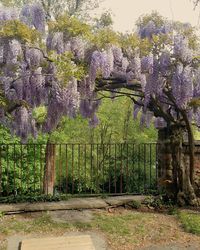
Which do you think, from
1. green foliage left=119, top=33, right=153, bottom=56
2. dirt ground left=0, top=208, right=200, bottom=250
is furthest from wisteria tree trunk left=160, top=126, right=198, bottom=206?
green foliage left=119, top=33, right=153, bottom=56

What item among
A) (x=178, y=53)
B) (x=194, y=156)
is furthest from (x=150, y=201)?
(x=178, y=53)

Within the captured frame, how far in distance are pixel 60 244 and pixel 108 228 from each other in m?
1.77

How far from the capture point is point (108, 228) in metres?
7.39

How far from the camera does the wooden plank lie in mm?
Answer: 5590

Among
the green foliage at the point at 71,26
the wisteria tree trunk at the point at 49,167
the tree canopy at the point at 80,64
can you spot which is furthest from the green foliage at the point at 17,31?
the wisteria tree trunk at the point at 49,167

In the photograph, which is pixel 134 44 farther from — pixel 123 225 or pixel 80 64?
pixel 123 225

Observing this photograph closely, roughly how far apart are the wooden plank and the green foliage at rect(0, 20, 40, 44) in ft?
12.6

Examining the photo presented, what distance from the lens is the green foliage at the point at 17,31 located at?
7184mm

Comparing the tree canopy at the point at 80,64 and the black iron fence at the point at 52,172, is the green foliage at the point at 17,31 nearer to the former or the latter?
the tree canopy at the point at 80,64

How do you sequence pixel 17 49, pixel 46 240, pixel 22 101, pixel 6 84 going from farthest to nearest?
pixel 22 101 → pixel 6 84 → pixel 17 49 → pixel 46 240

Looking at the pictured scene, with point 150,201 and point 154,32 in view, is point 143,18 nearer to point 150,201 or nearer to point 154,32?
point 154,32

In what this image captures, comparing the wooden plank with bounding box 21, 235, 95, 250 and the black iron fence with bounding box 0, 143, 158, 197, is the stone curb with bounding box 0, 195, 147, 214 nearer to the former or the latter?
the black iron fence with bounding box 0, 143, 158, 197

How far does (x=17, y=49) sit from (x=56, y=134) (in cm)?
653

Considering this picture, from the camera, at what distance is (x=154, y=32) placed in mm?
9336
